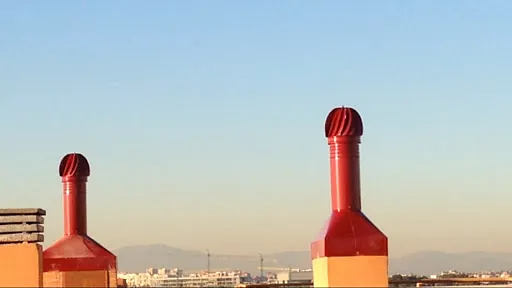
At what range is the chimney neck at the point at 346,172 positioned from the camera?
22438mm

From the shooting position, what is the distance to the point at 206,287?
28.7m

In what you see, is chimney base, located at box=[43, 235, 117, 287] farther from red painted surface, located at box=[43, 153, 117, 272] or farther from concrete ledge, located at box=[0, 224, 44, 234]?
concrete ledge, located at box=[0, 224, 44, 234]

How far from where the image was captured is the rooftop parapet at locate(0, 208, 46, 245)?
23797 mm

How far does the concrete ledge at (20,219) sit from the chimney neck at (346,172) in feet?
22.8

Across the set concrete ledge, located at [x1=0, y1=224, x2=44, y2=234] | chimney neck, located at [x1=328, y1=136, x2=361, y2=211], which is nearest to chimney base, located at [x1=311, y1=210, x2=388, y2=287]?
chimney neck, located at [x1=328, y1=136, x2=361, y2=211]

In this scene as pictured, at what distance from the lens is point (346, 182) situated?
885 inches

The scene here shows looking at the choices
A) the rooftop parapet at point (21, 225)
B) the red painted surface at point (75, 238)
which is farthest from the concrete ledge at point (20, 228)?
the red painted surface at point (75, 238)

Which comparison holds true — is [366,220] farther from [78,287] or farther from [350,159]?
[78,287]

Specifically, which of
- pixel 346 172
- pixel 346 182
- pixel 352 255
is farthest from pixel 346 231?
pixel 346 172

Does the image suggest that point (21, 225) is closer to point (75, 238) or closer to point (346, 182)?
point (75, 238)

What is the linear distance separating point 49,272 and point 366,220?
7.80m

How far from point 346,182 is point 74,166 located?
7434 millimetres

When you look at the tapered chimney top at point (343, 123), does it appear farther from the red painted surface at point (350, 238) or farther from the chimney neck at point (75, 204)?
the chimney neck at point (75, 204)

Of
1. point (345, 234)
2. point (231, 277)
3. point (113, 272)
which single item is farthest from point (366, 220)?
point (231, 277)
